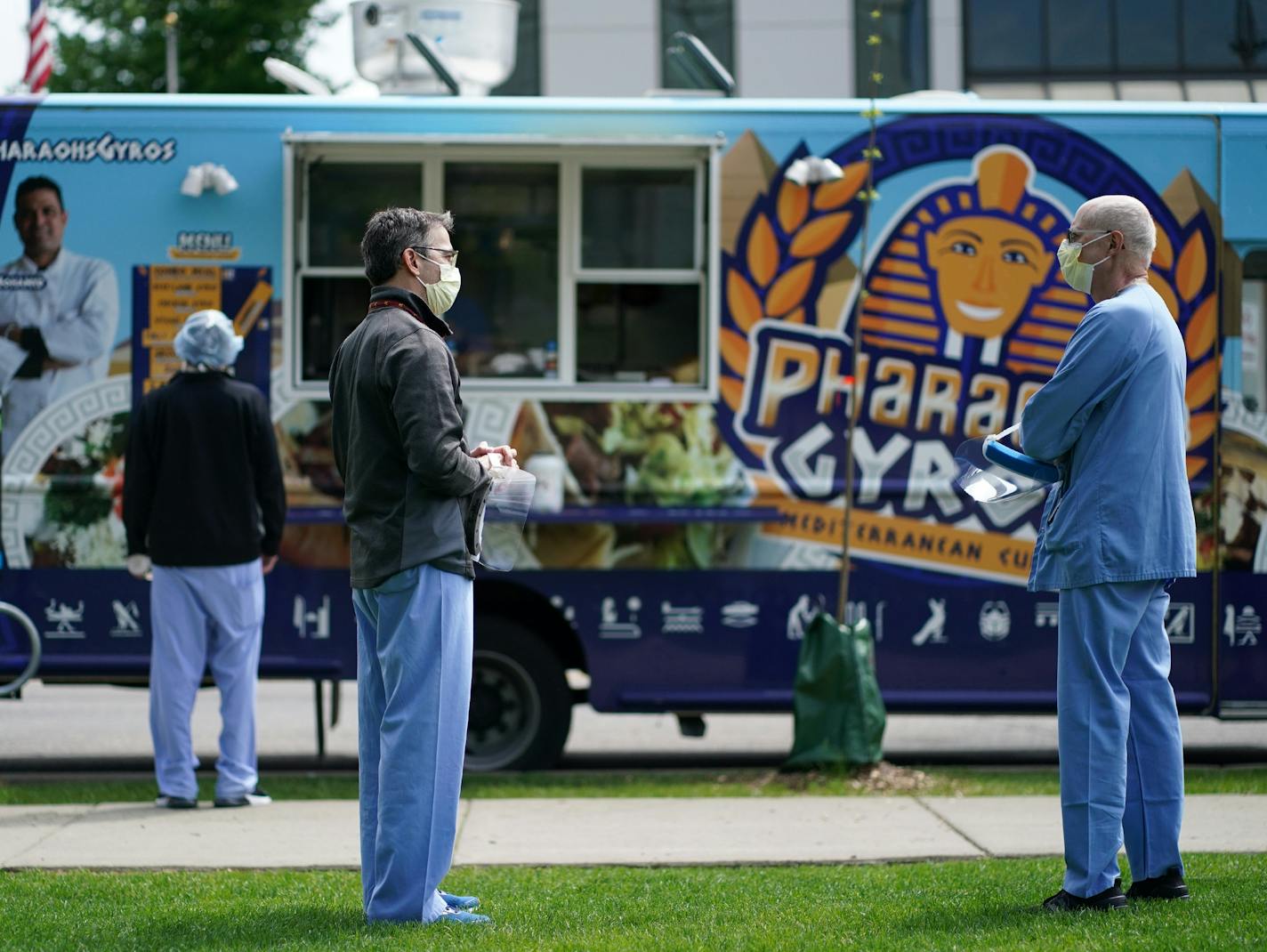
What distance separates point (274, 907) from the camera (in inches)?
207

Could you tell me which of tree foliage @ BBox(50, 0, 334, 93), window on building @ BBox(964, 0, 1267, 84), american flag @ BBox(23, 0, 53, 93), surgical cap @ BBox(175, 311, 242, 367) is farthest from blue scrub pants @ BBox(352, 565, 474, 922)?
window on building @ BBox(964, 0, 1267, 84)

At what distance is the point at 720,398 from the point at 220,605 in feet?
8.18

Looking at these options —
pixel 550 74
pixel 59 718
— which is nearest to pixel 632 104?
pixel 59 718

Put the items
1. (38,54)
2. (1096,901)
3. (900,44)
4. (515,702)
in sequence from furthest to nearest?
(900,44) → (38,54) → (515,702) → (1096,901)

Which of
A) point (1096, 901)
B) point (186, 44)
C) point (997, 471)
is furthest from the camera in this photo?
point (186, 44)

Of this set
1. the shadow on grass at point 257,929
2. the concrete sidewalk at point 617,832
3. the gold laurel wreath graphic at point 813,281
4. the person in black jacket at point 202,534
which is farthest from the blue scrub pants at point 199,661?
the gold laurel wreath graphic at point 813,281

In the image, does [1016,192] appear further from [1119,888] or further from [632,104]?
[1119,888]

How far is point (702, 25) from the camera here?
23.8m

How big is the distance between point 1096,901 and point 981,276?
3.99 m

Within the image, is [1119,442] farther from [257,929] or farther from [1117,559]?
[257,929]

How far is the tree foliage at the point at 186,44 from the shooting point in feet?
65.8

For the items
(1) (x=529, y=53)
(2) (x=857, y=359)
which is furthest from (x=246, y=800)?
(1) (x=529, y=53)

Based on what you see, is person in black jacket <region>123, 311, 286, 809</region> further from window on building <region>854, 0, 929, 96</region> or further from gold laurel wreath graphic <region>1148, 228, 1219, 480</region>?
Answer: window on building <region>854, 0, 929, 96</region>

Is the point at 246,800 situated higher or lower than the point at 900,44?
lower
